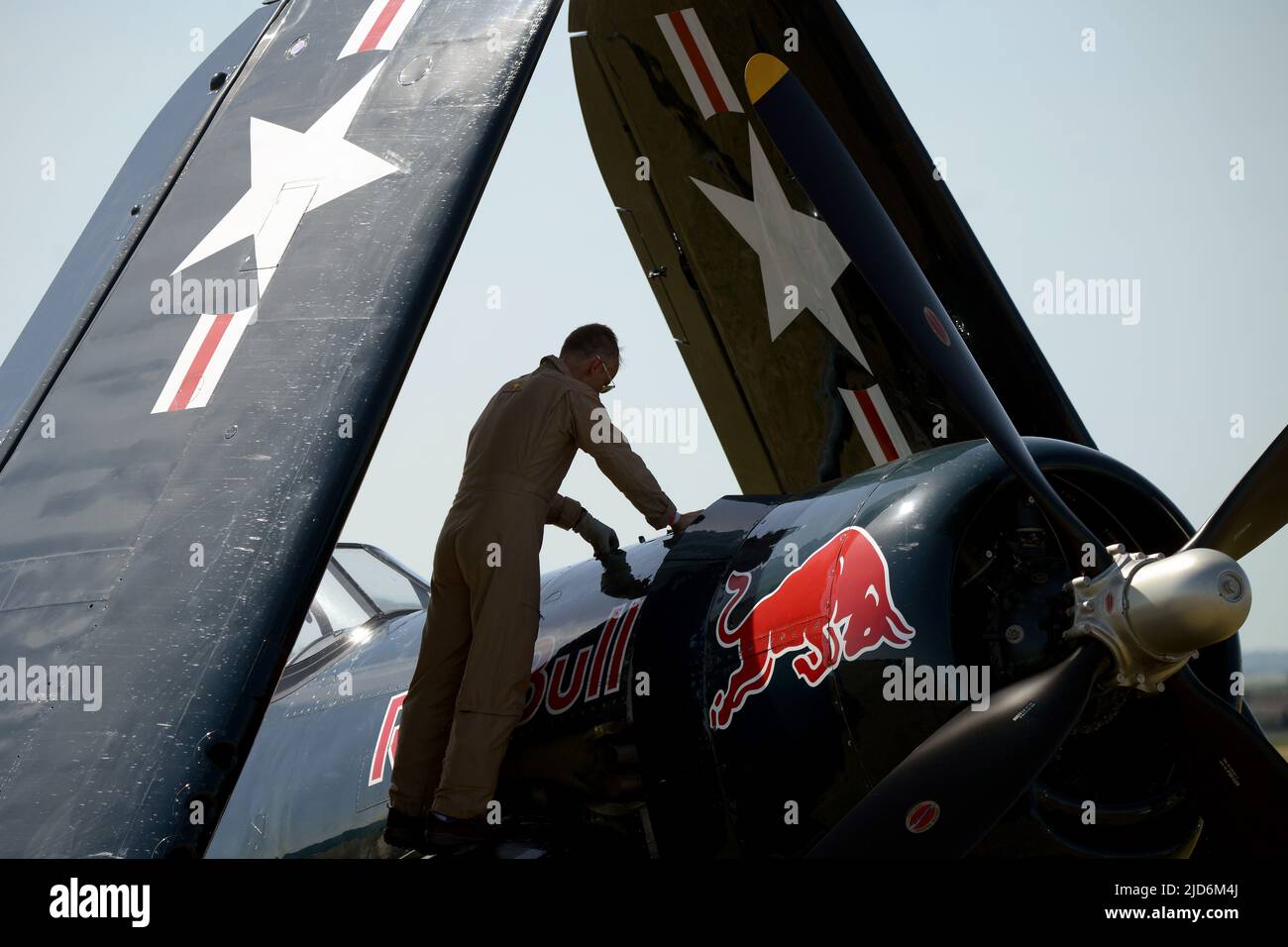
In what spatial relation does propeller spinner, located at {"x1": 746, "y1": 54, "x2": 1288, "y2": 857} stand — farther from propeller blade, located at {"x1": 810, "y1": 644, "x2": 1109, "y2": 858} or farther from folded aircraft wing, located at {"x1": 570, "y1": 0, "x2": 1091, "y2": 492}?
folded aircraft wing, located at {"x1": 570, "y1": 0, "x2": 1091, "y2": 492}

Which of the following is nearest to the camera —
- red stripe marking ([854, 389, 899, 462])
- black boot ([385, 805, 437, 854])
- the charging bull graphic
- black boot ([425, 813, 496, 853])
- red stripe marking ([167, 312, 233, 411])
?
the charging bull graphic

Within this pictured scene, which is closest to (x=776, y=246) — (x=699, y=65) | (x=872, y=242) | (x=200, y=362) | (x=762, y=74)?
(x=699, y=65)

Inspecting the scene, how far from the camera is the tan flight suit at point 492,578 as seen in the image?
172 inches

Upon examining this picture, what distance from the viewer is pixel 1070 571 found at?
13.3 ft

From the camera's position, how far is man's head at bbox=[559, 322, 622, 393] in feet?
15.7

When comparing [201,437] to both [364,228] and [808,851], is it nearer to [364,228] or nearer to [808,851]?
[364,228]

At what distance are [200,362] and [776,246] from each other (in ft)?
11.4

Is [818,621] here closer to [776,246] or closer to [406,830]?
[406,830]

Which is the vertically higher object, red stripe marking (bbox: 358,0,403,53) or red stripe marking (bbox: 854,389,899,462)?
red stripe marking (bbox: 358,0,403,53)

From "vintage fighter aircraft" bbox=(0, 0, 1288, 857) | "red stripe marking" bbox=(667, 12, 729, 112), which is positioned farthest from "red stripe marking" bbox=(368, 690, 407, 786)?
"red stripe marking" bbox=(667, 12, 729, 112)

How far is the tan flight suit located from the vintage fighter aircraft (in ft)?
0.83

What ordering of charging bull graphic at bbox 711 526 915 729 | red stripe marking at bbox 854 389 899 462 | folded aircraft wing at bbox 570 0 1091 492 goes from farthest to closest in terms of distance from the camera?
1. red stripe marking at bbox 854 389 899 462
2. folded aircraft wing at bbox 570 0 1091 492
3. charging bull graphic at bbox 711 526 915 729

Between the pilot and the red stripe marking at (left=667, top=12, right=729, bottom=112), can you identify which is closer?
the pilot
